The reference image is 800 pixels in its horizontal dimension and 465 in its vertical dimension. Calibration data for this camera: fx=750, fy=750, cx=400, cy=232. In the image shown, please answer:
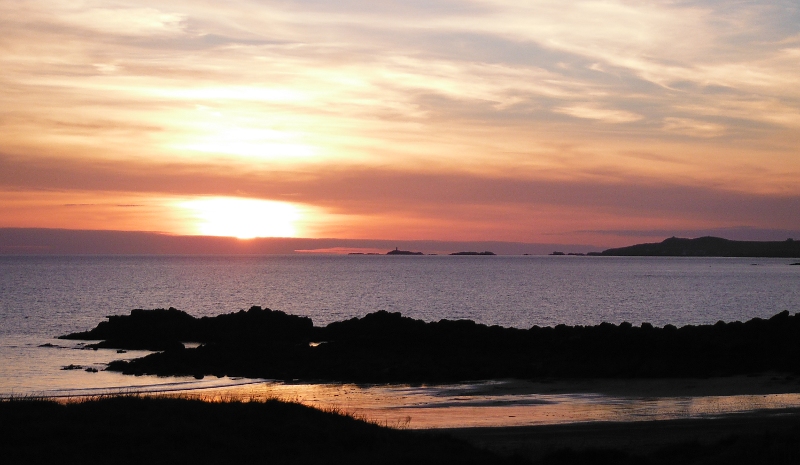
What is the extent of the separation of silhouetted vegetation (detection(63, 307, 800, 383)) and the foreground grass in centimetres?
1841

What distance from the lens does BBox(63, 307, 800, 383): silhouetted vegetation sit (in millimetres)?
35031

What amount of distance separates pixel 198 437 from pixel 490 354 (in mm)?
26977

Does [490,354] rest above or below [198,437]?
below

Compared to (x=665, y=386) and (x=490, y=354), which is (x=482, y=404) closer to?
(x=665, y=386)

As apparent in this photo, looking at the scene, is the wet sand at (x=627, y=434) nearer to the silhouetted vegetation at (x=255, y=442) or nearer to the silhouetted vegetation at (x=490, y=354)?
the silhouetted vegetation at (x=255, y=442)

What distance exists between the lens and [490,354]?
40375 mm

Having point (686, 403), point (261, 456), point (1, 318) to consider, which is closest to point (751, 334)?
point (686, 403)

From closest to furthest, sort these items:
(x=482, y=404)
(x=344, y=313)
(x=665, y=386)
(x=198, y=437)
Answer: (x=198, y=437) → (x=482, y=404) → (x=665, y=386) → (x=344, y=313)

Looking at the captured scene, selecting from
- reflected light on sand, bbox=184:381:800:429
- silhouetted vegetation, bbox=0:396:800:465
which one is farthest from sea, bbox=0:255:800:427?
silhouetted vegetation, bbox=0:396:800:465

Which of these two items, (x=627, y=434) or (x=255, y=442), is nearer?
(x=255, y=442)

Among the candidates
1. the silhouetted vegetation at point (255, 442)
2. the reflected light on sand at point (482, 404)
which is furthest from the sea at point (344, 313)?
the silhouetted vegetation at point (255, 442)

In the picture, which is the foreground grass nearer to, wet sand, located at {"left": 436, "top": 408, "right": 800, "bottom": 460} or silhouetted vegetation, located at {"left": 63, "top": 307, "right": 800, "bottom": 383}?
wet sand, located at {"left": 436, "top": 408, "right": 800, "bottom": 460}

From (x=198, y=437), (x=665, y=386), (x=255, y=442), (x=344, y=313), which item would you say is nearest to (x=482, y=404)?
(x=665, y=386)

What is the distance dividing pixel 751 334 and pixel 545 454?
2713 cm
